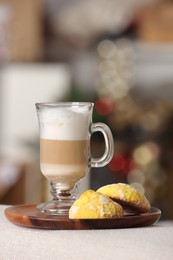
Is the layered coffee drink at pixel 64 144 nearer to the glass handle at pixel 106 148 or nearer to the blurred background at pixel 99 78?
the glass handle at pixel 106 148

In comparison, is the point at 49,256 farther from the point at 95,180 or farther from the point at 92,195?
the point at 95,180

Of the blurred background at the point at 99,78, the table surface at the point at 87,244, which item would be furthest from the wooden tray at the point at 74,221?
the blurred background at the point at 99,78

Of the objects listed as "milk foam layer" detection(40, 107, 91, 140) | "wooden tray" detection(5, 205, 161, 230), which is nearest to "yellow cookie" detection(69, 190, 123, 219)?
"wooden tray" detection(5, 205, 161, 230)

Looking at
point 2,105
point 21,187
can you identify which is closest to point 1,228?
point 21,187

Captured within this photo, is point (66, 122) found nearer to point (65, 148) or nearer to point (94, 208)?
point (65, 148)

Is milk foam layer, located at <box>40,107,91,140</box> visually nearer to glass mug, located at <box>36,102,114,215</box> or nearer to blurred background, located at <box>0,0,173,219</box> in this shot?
glass mug, located at <box>36,102,114,215</box>

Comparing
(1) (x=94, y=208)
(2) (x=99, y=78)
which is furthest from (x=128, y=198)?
(2) (x=99, y=78)
